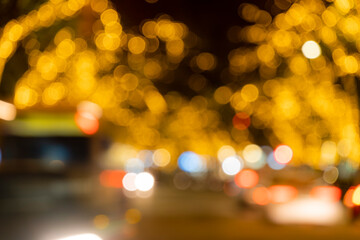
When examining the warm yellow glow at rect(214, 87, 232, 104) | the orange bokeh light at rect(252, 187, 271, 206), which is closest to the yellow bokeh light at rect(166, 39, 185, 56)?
the orange bokeh light at rect(252, 187, 271, 206)

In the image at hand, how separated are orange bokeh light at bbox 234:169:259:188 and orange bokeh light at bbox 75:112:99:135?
16283 mm

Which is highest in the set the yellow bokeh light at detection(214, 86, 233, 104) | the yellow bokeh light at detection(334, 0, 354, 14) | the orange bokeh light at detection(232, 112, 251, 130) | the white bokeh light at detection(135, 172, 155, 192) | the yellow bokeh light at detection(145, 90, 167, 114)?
the yellow bokeh light at detection(214, 86, 233, 104)

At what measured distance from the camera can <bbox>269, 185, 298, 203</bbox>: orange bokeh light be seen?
22.8 meters

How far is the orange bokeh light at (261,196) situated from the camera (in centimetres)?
2537

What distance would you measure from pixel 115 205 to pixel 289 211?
9.40 m

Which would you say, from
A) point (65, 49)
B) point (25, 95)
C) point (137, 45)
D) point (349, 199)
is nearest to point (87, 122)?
point (349, 199)

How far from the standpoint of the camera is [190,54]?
53438mm

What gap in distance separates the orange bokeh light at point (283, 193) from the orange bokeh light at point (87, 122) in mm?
9533

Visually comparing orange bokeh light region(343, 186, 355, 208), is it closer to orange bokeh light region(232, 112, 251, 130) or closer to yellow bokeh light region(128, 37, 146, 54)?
yellow bokeh light region(128, 37, 146, 54)

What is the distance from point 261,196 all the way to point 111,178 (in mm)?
13764

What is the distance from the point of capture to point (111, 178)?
13.7 m

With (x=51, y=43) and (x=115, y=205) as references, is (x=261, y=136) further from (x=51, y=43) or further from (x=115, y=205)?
(x=115, y=205)

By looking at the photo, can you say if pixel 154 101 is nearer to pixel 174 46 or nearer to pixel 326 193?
pixel 174 46

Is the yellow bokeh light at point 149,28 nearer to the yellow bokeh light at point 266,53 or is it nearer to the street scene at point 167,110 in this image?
the street scene at point 167,110
